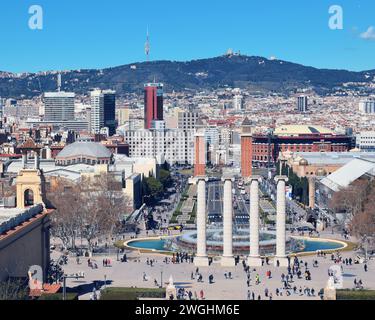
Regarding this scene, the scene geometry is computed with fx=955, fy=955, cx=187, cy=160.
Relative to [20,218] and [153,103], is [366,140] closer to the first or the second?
[153,103]

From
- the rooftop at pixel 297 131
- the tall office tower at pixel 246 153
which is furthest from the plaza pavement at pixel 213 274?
the rooftop at pixel 297 131

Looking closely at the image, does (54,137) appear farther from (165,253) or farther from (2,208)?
(2,208)

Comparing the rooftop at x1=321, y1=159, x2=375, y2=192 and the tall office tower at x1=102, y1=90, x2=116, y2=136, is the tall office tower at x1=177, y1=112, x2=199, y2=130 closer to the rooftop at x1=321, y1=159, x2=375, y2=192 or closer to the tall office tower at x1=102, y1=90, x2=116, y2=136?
the tall office tower at x1=102, y1=90, x2=116, y2=136

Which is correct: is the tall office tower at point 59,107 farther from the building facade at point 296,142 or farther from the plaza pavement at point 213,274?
the plaza pavement at point 213,274

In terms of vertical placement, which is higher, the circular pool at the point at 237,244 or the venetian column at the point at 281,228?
the venetian column at the point at 281,228

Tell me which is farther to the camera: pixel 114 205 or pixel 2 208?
pixel 114 205
